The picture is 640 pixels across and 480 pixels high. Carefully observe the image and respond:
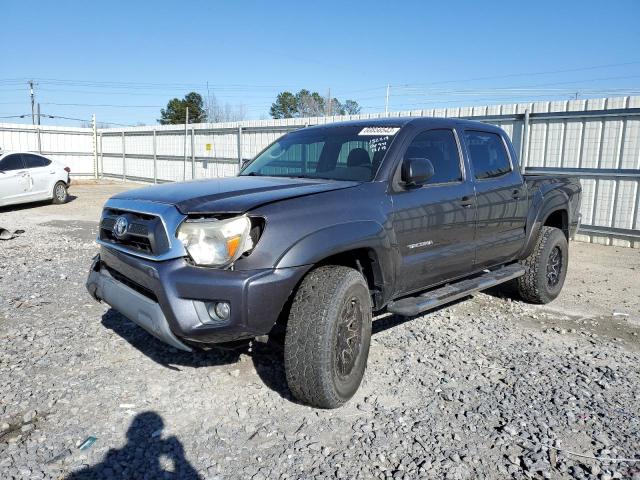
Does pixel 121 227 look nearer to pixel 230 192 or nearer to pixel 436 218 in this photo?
pixel 230 192

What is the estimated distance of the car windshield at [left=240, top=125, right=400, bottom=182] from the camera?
3.93 meters

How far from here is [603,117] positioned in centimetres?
935

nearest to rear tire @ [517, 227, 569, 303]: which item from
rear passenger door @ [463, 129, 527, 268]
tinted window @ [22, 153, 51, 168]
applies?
rear passenger door @ [463, 129, 527, 268]

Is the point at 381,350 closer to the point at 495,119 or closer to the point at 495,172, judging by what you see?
the point at 495,172

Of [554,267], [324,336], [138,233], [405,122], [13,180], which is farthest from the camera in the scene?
[13,180]

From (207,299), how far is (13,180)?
12449mm

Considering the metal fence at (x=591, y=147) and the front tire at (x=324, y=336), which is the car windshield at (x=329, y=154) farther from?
the metal fence at (x=591, y=147)

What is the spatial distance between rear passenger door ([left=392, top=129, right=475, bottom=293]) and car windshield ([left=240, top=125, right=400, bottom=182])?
0.26 meters

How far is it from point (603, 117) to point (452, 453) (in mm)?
8605

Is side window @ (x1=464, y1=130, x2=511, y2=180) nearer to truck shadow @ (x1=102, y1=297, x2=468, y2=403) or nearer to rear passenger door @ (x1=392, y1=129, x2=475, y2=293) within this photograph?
rear passenger door @ (x1=392, y1=129, x2=475, y2=293)

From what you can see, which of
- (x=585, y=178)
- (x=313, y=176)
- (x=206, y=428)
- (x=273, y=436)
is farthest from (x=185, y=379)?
(x=585, y=178)

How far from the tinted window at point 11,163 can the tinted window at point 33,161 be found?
7.3 inches

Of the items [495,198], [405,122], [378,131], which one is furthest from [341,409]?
[495,198]

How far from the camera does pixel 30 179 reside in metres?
13.5
